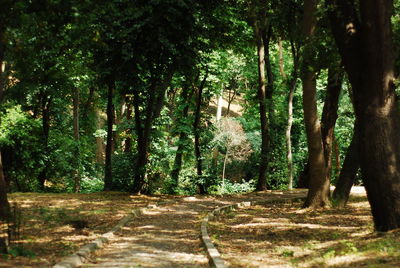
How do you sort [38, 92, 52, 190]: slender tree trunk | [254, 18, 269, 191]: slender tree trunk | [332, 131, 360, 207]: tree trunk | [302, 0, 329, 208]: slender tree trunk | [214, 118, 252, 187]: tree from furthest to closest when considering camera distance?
1. [214, 118, 252, 187]: tree
2. [38, 92, 52, 190]: slender tree trunk
3. [254, 18, 269, 191]: slender tree trunk
4. [332, 131, 360, 207]: tree trunk
5. [302, 0, 329, 208]: slender tree trunk

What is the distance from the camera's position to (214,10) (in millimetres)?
20469

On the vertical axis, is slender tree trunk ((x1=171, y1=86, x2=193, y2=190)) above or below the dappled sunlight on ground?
above

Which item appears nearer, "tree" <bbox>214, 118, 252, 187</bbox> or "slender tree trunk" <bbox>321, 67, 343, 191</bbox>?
"slender tree trunk" <bbox>321, 67, 343, 191</bbox>

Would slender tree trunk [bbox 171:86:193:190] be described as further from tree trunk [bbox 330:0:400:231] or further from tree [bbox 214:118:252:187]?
tree trunk [bbox 330:0:400:231]

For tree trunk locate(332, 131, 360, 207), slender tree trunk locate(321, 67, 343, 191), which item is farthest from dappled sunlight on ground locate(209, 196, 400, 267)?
slender tree trunk locate(321, 67, 343, 191)

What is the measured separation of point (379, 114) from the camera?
8359 mm

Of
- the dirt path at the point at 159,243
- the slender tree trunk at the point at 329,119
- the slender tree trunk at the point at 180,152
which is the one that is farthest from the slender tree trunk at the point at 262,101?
the dirt path at the point at 159,243

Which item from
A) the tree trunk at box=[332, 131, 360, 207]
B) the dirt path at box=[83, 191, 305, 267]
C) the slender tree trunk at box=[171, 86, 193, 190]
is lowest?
the dirt path at box=[83, 191, 305, 267]

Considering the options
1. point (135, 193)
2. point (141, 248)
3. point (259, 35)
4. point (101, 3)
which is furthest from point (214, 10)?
point (141, 248)

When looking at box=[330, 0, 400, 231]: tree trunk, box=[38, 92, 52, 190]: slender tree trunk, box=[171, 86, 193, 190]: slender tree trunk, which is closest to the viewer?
box=[330, 0, 400, 231]: tree trunk

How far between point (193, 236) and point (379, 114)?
5.11 metres

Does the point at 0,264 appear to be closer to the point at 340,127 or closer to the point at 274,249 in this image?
the point at 274,249

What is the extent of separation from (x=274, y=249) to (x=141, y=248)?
2674 millimetres

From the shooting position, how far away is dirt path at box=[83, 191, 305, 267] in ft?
26.1
